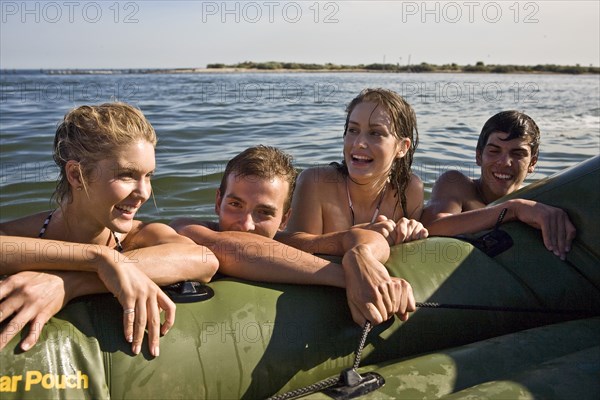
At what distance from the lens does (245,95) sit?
58.7 ft

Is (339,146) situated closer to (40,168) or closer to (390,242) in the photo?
(40,168)

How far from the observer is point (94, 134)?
2.24 metres

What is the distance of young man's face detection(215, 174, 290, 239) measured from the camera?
106 inches

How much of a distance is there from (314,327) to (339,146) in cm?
661

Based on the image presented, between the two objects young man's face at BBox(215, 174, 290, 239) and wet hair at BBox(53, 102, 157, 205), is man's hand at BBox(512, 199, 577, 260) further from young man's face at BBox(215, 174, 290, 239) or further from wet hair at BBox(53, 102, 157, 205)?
wet hair at BBox(53, 102, 157, 205)

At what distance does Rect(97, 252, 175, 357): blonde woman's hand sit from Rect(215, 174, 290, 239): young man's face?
731 mm

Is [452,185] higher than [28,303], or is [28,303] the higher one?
[452,185]

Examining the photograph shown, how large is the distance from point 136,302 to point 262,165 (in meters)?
0.95

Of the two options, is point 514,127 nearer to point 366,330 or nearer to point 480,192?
point 480,192

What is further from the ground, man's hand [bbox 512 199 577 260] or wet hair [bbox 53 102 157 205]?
wet hair [bbox 53 102 157 205]

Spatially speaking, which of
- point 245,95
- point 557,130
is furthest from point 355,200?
point 245,95

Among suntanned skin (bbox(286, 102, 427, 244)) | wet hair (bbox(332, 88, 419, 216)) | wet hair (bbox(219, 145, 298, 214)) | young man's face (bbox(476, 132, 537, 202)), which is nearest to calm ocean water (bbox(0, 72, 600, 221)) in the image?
suntanned skin (bbox(286, 102, 427, 244))

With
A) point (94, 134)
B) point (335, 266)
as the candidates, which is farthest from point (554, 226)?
point (94, 134)

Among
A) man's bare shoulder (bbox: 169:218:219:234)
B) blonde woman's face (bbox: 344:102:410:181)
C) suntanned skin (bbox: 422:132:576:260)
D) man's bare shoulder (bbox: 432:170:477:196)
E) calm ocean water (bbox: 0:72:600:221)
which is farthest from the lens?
calm ocean water (bbox: 0:72:600:221)
